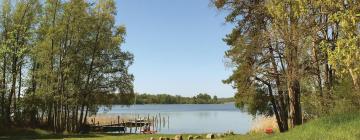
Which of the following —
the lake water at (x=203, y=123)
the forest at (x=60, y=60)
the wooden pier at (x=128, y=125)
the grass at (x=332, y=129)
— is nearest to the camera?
the grass at (x=332, y=129)

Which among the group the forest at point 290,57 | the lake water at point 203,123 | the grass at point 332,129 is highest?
the forest at point 290,57

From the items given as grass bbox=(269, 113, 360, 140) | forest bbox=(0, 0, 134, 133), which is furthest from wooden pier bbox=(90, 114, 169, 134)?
grass bbox=(269, 113, 360, 140)

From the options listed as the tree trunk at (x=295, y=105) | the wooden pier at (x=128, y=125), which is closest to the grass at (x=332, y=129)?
the tree trunk at (x=295, y=105)

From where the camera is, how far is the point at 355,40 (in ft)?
35.7

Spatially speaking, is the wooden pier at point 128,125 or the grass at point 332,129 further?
the wooden pier at point 128,125

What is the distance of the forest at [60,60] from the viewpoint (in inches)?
1527

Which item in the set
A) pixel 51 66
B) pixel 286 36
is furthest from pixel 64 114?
pixel 286 36

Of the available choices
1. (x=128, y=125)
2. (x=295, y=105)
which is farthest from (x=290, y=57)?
(x=128, y=125)

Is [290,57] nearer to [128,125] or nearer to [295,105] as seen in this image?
[295,105]

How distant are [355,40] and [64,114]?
32.2m

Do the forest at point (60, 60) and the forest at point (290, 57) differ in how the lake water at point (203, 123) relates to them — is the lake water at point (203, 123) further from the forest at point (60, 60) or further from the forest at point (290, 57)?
the forest at point (290, 57)

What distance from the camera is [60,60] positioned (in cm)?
3922

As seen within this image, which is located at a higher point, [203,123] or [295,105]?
[295,105]

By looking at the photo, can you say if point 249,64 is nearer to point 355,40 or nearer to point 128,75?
point 355,40
